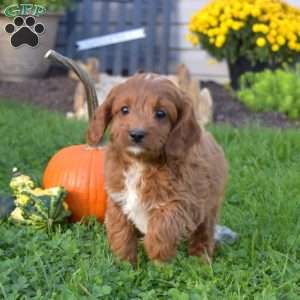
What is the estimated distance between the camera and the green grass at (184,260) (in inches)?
134

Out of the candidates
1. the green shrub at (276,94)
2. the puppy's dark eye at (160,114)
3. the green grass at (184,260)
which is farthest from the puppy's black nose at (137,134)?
the green shrub at (276,94)

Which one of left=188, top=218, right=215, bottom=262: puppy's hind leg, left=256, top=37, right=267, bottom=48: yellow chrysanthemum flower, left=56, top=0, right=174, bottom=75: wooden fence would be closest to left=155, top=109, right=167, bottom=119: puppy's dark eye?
left=188, top=218, right=215, bottom=262: puppy's hind leg

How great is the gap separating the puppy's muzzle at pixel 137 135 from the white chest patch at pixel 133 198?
306 mm

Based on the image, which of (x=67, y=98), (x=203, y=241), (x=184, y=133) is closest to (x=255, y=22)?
(x=67, y=98)

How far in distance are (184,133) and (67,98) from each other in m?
5.46

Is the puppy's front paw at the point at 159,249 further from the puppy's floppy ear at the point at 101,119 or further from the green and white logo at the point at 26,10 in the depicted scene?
the green and white logo at the point at 26,10

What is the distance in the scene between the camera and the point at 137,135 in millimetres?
3281

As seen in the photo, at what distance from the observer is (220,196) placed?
3.92m

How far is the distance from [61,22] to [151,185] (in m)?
7.30

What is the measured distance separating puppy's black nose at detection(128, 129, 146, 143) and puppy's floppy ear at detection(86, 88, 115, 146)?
0.31m

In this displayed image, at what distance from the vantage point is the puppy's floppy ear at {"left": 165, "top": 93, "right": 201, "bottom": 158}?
346 centimetres

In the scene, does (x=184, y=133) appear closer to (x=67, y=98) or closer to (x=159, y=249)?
(x=159, y=249)

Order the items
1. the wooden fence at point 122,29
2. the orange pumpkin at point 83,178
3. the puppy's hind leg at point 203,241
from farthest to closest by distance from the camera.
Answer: the wooden fence at point 122,29 < the orange pumpkin at point 83,178 < the puppy's hind leg at point 203,241

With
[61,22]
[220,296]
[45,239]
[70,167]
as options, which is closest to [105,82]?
[61,22]
